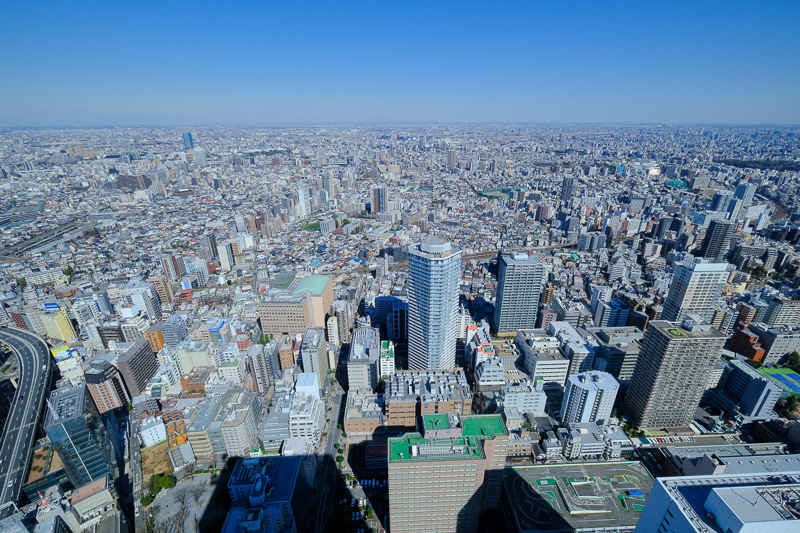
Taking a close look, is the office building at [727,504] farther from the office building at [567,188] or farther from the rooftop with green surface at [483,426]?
the office building at [567,188]

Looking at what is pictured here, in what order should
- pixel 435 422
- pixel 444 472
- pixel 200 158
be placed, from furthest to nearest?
pixel 200 158, pixel 435 422, pixel 444 472

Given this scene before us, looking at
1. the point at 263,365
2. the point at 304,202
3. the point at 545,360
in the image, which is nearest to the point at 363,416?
the point at 263,365

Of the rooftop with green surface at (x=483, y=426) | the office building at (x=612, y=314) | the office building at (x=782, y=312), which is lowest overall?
the office building at (x=612, y=314)

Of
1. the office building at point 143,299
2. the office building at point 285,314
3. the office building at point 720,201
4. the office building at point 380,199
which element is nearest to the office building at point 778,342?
the office building at point 285,314

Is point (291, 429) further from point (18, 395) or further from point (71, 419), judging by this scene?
point (18, 395)

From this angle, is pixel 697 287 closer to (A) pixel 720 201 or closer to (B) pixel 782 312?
(B) pixel 782 312

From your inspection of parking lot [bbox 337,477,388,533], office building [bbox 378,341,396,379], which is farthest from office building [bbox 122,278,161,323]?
parking lot [bbox 337,477,388,533]
